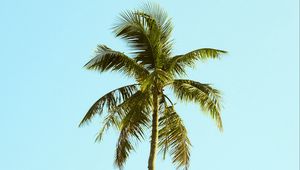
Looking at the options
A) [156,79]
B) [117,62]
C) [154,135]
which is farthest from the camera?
[117,62]

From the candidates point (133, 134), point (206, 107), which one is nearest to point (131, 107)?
point (133, 134)

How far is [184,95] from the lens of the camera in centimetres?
2372

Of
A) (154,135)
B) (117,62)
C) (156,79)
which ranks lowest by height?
(154,135)

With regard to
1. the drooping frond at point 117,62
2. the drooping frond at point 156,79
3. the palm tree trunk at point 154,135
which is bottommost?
the palm tree trunk at point 154,135

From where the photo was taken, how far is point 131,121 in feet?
76.2

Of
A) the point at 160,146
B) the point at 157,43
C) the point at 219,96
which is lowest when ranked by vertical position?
the point at 160,146

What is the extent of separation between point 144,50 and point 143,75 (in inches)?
37.1

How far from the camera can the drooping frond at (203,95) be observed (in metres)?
23.4

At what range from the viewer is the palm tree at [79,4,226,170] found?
76.2 feet

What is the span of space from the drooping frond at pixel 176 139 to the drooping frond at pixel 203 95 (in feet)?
2.55

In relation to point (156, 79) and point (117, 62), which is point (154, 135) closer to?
point (156, 79)

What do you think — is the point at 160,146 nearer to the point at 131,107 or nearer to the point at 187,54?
the point at 131,107

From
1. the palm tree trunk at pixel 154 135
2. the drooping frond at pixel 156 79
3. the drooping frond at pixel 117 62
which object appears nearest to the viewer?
the drooping frond at pixel 156 79

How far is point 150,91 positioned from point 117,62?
60.1 inches
